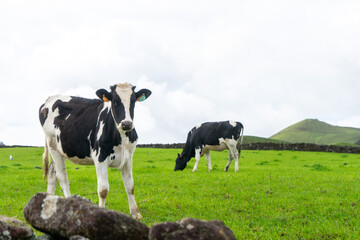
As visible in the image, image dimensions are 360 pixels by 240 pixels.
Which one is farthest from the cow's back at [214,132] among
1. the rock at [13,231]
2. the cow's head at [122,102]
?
the rock at [13,231]

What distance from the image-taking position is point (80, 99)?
9.86 meters

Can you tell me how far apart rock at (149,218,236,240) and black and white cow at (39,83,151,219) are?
3.53 meters

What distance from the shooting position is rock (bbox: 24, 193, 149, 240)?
475 centimetres

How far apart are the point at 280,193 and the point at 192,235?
8218mm

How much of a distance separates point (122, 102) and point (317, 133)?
497 feet

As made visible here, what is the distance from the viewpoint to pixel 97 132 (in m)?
8.35

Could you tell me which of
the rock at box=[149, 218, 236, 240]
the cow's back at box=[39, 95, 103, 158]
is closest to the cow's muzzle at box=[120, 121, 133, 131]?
Result: the cow's back at box=[39, 95, 103, 158]

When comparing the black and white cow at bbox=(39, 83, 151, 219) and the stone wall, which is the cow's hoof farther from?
the stone wall

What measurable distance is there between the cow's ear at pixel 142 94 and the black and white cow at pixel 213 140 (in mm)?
11827

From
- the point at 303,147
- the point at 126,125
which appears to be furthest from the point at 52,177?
the point at 303,147

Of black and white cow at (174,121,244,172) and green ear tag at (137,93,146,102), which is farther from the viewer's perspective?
black and white cow at (174,121,244,172)

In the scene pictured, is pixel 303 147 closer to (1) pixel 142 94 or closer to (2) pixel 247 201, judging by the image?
(2) pixel 247 201

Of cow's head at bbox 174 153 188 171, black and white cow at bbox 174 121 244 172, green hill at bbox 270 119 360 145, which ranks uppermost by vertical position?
green hill at bbox 270 119 360 145

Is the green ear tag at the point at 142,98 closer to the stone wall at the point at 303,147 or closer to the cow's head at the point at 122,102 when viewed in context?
the cow's head at the point at 122,102
